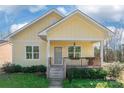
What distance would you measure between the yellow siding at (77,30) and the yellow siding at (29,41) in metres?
5.62

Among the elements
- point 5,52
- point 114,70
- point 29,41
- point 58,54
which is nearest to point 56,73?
point 114,70

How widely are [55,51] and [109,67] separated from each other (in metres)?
7.49

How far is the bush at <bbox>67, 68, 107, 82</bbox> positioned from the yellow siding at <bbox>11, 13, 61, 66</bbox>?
24.8 ft

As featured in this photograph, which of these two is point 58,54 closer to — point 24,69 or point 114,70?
point 24,69

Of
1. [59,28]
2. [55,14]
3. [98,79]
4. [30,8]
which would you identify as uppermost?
[30,8]

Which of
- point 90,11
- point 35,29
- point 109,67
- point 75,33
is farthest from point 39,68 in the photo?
point 90,11

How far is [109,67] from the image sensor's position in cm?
2491

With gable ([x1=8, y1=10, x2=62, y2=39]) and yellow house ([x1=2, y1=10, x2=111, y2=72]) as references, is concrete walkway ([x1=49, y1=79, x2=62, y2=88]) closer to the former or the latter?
yellow house ([x1=2, y1=10, x2=111, y2=72])

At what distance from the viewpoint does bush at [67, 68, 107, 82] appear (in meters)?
24.7

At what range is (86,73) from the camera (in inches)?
977

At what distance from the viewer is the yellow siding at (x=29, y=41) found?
104ft

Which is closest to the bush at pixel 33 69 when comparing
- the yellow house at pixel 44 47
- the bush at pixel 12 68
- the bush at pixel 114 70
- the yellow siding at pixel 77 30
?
the bush at pixel 12 68

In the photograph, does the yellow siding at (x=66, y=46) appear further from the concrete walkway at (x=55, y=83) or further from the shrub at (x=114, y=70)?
the concrete walkway at (x=55, y=83)

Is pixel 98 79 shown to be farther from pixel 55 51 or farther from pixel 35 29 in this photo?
pixel 35 29
